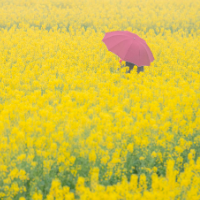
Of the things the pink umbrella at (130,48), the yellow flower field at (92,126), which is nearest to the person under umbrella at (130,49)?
the pink umbrella at (130,48)

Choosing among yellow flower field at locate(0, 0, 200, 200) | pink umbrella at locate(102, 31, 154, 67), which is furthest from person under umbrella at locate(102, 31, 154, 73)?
yellow flower field at locate(0, 0, 200, 200)

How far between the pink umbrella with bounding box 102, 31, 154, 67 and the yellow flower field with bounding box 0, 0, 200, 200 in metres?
0.48

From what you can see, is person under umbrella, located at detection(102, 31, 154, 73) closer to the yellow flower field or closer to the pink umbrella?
the pink umbrella

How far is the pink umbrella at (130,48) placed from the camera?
6.67 m

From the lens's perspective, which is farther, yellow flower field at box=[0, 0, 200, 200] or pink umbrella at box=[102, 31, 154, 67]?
pink umbrella at box=[102, 31, 154, 67]

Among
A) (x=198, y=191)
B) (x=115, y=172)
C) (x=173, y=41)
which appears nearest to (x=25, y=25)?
(x=173, y=41)

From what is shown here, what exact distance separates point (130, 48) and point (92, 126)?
3.26 metres

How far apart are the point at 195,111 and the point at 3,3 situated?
1401 centimetres

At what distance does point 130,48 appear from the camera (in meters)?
6.76

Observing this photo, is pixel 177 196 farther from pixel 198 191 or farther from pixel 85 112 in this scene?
pixel 85 112

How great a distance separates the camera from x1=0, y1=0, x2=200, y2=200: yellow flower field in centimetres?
304

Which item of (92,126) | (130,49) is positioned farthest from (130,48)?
(92,126)

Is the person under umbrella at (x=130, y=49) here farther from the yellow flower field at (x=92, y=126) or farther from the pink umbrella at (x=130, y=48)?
the yellow flower field at (x=92, y=126)

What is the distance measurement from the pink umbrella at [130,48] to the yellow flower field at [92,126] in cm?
48
